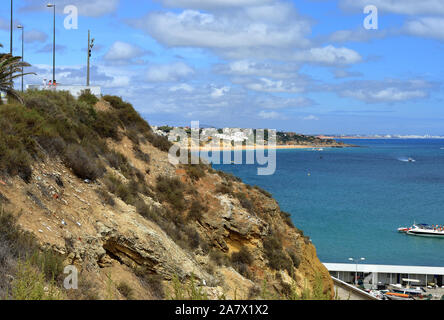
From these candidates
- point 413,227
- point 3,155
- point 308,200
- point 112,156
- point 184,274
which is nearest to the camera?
point 3,155

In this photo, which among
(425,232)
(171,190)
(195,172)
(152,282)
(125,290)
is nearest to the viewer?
(125,290)

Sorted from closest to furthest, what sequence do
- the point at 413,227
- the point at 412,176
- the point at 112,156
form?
the point at 112,156, the point at 413,227, the point at 412,176

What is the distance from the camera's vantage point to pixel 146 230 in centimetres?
1098

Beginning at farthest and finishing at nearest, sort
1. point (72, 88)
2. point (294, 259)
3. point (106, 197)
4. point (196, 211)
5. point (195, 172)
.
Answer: point (72, 88) < point (195, 172) < point (294, 259) < point (196, 211) < point (106, 197)

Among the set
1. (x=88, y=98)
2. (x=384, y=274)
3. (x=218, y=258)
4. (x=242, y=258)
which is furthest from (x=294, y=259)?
(x=384, y=274)

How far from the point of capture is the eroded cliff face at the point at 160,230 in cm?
866

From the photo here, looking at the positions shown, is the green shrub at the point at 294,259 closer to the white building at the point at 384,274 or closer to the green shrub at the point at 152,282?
the green shrub at the point at 152,282

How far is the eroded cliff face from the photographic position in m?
8.66

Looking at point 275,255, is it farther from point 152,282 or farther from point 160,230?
point 152,282

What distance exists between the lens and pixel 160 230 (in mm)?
Result: 12273
